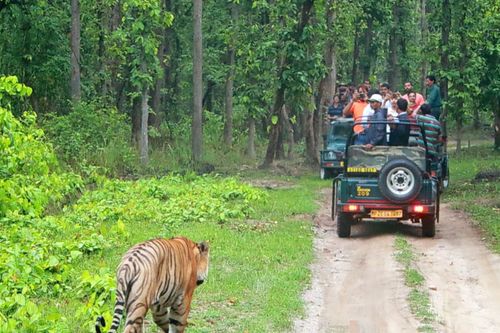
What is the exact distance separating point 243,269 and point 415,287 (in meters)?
2.31

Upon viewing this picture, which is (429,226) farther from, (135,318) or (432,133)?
(135,318)

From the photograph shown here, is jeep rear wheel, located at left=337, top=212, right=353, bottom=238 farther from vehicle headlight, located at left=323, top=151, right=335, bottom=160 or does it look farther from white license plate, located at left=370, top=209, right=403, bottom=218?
vehicle headlight, located at left=323, top=151, right=335, bottom=160

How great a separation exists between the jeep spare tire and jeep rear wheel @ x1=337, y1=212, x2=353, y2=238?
89 cm

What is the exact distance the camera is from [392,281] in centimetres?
1196

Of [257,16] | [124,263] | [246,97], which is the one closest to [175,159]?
[246,97]

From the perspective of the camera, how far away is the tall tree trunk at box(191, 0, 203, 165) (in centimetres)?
2481

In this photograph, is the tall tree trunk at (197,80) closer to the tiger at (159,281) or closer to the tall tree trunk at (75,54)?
the tall tree trunk at (75,54)

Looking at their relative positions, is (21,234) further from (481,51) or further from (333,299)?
(481,51)

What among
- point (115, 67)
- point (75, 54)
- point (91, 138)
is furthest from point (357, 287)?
point (115, 67)

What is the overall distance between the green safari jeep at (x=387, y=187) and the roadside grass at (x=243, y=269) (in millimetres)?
965

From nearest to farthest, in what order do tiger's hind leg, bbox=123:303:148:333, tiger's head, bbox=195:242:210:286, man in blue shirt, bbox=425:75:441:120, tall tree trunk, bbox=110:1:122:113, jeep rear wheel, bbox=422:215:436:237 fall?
tiger's hind leg, bbox=123:303:148:333 < tiger's head, bbox=195:242:210:286 < jeep rear wheel, bbox=422:215:436:237 < man in blue shirt, bbox=425:75:441:120 < tall tree trunk, bbox=110:1:122:113

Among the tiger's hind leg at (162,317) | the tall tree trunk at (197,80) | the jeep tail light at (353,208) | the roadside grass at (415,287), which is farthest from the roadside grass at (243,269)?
the tall tree trunk at (197,80)

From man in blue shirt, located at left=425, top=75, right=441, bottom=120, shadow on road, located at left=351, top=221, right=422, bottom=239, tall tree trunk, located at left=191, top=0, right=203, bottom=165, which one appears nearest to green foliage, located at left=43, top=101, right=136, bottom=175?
tall tree trunk, located at left=191, top=0, right=203, bottom=165

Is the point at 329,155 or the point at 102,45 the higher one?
the point at 102,45
